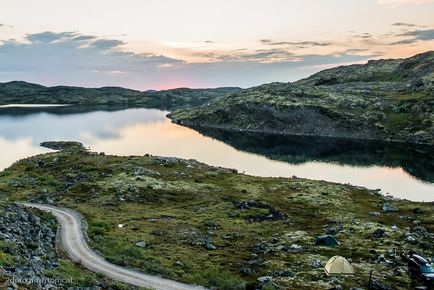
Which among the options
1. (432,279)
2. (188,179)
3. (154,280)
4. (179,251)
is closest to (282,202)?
(188,179)

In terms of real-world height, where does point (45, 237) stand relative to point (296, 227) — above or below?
above

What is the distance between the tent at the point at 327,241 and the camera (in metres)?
52.7

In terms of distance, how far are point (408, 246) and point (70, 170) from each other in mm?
73469

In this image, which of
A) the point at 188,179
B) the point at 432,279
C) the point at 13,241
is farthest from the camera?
the point at 188,179

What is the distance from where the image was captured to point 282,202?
259ft

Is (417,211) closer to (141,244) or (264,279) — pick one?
(264,279)

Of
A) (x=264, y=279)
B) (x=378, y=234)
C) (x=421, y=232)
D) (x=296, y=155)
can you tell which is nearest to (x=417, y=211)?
(x=421, y=232)

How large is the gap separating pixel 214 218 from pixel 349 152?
113122 millimetres

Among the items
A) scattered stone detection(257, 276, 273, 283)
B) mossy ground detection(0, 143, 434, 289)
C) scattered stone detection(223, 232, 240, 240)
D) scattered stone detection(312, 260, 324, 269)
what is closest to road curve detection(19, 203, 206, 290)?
mossy ground detection(0, 143, 434, 289)

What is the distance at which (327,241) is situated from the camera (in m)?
53.0

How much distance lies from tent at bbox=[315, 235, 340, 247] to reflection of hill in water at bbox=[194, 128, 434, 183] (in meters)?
77.1

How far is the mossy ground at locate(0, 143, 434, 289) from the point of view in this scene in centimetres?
4322

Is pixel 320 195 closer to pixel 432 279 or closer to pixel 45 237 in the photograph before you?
pixel 432 279

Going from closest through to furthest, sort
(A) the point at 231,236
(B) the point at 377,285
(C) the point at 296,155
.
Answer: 1. (B) the point at 377,285
2. (A) the point at 231,236
3. (C) the point at 296,155
